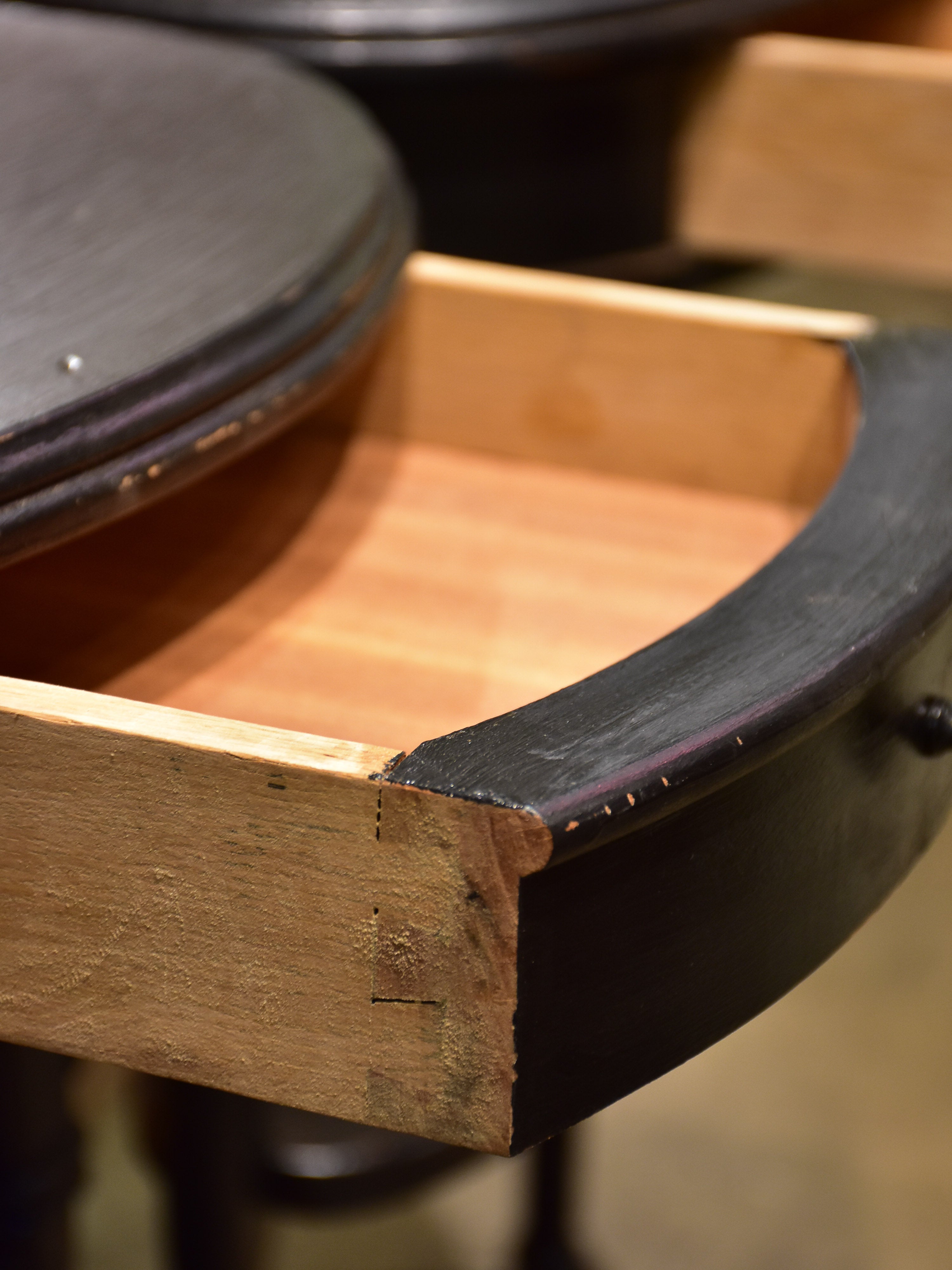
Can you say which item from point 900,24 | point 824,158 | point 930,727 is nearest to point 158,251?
point 930,727

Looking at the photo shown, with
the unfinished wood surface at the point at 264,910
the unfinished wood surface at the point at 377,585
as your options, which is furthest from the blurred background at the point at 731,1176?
the unfinished wood surface at the point at 264,910

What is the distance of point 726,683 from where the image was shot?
0.34 metres

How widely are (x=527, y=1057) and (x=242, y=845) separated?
77mm

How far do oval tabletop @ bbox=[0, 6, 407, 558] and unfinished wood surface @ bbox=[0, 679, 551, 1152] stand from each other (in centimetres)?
8

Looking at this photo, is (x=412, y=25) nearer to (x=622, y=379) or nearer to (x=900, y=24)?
(x=622, y=379)

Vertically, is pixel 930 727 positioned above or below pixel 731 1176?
above

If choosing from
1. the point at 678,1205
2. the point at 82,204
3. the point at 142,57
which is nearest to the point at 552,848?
the point at 82,204

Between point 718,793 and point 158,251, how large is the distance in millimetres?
255

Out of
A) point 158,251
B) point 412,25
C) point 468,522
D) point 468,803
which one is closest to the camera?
point 468,803

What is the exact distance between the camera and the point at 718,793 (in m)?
0.33

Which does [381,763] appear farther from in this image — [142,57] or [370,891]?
[142,57]

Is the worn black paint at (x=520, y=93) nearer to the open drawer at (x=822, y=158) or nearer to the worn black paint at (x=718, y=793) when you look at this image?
the open drawer at (x=822, y=158)

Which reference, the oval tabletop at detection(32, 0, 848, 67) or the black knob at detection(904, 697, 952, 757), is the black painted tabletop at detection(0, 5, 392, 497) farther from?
the black knob at detection(904, 697, 952, 757)

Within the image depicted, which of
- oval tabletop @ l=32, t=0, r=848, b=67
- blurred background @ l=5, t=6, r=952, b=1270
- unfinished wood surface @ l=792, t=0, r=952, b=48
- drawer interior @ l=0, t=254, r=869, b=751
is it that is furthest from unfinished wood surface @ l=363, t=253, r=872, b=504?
unfinished wood surface @ l=792, t=0, r=952, b=48
